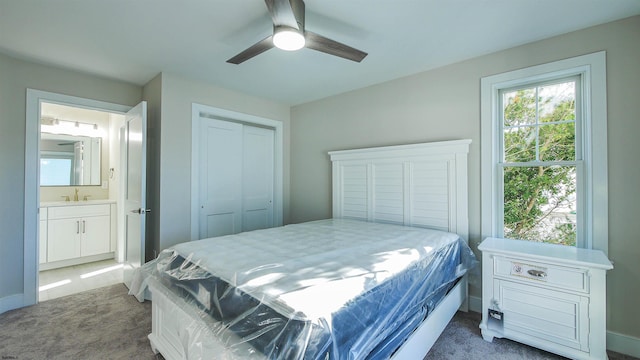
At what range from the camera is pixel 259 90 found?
3570 mm

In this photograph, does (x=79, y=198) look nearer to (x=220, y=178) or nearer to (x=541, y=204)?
(x=220, y=178)

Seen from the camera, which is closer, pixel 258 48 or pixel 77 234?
pixel 258 48

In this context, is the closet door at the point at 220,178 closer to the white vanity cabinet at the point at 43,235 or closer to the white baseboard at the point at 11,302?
the white baseboard at the point at 11,302

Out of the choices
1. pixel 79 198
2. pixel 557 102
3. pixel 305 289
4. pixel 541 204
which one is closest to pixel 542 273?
pixel 541 204

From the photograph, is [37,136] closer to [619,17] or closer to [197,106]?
[197,106]

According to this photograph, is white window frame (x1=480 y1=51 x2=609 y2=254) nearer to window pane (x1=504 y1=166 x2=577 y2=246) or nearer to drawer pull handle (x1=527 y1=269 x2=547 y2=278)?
window pane (x1=504 y1=166 x2=577 y2=246)

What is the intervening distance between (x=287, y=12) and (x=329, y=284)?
59.1 inches

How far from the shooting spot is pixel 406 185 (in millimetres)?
2941

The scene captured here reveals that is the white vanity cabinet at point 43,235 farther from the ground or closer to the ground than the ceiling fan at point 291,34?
closer to the ground

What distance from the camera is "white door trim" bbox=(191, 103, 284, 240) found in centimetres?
317

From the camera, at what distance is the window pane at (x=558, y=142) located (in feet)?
7.44

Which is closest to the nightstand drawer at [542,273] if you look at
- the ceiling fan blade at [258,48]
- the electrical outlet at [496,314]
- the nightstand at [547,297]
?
the nightstand at [547,297]

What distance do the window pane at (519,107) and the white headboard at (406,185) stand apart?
49 centimetres

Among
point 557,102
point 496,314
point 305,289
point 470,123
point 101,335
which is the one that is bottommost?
point 101,335
